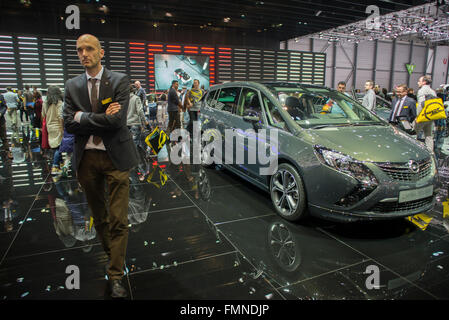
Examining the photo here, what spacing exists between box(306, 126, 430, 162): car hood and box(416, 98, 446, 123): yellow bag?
3.10 meters

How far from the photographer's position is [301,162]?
310 centimetres

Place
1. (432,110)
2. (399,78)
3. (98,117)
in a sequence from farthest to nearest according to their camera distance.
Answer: (399,78), (432,110), (98,117)

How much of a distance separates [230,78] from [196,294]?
44.3 ft

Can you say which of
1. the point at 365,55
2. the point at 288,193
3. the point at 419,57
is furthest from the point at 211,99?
the point at 419,57

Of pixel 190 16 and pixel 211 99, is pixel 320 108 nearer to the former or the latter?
pixel 211 99

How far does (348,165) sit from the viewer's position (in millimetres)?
2809

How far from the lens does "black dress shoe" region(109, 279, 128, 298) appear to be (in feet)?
6.98

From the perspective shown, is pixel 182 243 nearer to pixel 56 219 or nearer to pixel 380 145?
pixel 56 219

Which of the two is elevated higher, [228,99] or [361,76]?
[361,76]

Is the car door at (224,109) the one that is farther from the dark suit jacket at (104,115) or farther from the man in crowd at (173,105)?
the man in crowd at (173,105)

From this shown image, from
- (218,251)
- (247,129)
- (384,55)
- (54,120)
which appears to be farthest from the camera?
(384,55)

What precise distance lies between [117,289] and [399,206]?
2613 mm

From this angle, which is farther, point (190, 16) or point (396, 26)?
point (396, 26)

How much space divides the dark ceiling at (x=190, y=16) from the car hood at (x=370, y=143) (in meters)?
8.51
